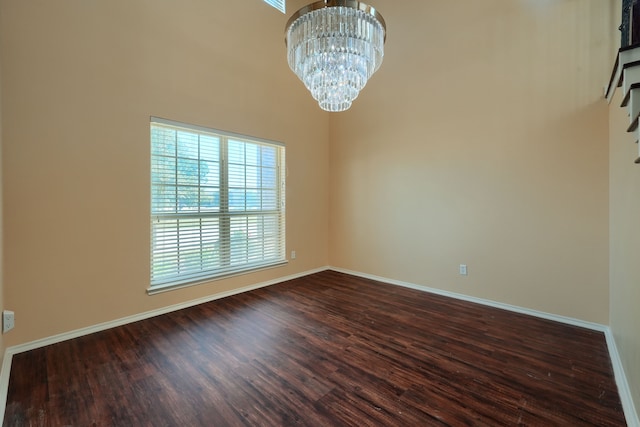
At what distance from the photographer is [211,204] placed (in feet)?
11.2

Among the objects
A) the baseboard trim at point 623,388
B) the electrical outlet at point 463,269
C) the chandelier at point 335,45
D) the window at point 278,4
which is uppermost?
the window at point 278,4

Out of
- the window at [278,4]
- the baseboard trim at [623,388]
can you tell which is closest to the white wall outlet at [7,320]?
the baseboard trim at [623,388]

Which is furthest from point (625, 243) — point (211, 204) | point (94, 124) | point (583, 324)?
point (94, 124)

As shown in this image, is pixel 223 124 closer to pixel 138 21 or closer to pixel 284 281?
pixel 138 21

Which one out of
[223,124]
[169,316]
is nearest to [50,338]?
[169,316]

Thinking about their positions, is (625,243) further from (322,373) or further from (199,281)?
(199,281)

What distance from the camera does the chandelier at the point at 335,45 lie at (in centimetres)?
181

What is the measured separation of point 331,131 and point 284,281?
260 centimetres

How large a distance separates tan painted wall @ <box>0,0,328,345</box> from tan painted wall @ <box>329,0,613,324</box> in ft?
7.01

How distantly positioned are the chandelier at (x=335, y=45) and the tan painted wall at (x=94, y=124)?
1.67 m

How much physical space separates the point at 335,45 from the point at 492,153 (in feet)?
7.54

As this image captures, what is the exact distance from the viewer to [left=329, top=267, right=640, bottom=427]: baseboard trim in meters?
1.55

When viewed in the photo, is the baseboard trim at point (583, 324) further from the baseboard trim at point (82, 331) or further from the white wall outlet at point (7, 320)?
the white wall outlet at point (7, 320)

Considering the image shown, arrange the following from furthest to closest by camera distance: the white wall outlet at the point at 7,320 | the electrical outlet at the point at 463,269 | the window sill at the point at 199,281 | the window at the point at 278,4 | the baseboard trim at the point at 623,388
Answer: the window at the point at 278,4
the electrical outlet at the point at 463,269
the window sill at the point at 199,281
the white wall outlet at the point at 7,320
the baseboard trim at the point at 623,388
